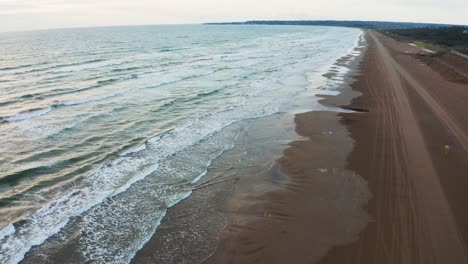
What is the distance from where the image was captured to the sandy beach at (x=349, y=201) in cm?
752

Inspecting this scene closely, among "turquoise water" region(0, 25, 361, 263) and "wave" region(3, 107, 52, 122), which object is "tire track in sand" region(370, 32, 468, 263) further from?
"wave" region(3, 107, 52, 122)

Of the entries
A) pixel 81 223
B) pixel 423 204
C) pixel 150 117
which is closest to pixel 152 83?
pixel 150 117

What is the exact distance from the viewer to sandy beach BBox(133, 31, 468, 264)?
24.7 feet

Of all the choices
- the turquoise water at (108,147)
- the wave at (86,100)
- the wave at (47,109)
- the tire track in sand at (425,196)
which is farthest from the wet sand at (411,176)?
the wave at (47,109)

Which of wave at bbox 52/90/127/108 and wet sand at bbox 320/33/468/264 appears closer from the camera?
wet sand at bbox 320/33/468/264

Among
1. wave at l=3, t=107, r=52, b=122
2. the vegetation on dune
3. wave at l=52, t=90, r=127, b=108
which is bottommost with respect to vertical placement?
wave at l=3, t=107, r=52, b=122

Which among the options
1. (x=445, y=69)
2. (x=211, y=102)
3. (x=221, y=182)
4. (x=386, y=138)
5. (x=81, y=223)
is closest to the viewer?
(x=81, y=223)

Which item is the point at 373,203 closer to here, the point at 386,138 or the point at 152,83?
the point at 386,138

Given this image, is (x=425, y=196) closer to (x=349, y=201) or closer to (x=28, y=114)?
(x=349, y=201)

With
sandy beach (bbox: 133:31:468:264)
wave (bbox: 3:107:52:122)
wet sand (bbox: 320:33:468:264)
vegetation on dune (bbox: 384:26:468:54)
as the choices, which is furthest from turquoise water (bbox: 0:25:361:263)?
vegetation on dune (bbox: 384:26:468:54)

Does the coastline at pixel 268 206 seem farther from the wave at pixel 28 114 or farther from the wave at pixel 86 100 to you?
the wave at pixel 86 100

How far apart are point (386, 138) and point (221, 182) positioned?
7744 mm

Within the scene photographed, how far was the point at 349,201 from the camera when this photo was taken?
31.3ft

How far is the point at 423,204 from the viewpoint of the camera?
930 cm
